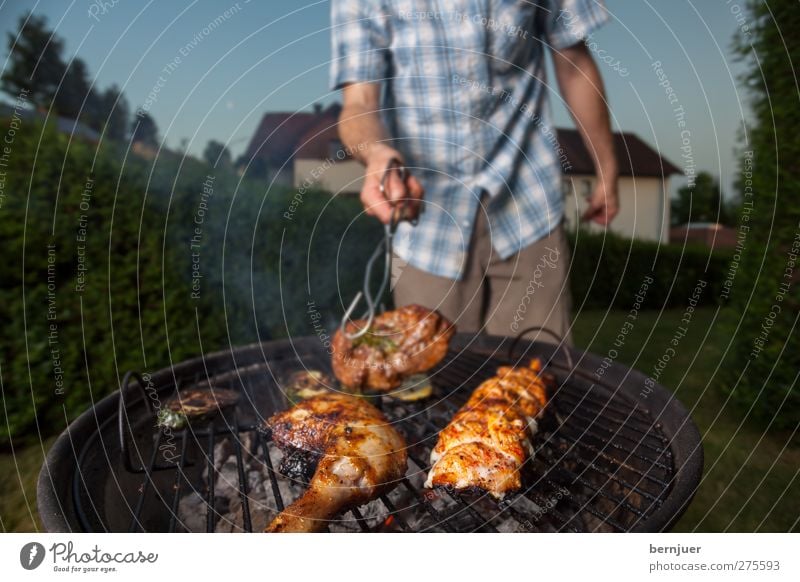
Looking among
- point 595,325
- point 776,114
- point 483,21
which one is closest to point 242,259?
point 483,21

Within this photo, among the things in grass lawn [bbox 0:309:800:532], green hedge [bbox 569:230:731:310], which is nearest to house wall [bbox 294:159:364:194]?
grass lawn [bbox 0:309:800:532]

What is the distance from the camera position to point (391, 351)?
1.23 metres

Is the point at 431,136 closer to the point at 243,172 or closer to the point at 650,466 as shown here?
the point at 243,172

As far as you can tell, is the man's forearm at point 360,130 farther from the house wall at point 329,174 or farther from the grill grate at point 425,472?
the grill grate at point 425,472

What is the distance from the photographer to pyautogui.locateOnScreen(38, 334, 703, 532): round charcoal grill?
79 centimetres

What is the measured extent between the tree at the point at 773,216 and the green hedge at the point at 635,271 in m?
1.14

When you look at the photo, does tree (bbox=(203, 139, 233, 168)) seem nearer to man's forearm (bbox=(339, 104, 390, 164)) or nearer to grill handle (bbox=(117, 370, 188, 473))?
man's forearm (bbox=(339, 104, 390, 164))

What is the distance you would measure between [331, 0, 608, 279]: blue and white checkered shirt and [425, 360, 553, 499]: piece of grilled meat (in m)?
0.68

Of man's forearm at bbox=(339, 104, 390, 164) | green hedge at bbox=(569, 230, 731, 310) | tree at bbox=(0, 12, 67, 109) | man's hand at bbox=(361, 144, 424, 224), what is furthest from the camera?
green hedge at bbox=(569, 230, 731, 310)

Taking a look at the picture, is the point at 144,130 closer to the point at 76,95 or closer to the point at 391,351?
the point at 76,95

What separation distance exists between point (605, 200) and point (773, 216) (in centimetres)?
73

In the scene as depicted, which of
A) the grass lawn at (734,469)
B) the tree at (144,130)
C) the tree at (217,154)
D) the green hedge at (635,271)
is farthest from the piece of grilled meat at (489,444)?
the green hedge at (635,271)

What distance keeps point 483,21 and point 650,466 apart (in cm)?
115

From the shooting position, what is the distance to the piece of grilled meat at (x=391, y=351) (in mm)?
1213
